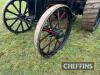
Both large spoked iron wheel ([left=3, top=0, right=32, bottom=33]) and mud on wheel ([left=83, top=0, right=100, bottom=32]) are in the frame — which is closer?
mud on wheel ([left=83, top=0, right=100, bottom=32])

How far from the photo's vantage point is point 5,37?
446 centimetres

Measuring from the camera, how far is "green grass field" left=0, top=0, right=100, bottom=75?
10.6 feet

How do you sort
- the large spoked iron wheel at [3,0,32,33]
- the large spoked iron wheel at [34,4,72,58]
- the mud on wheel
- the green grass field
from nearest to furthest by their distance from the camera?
the large spoked iron wheel at [34,4,72,58]
the green grass field
the mud on wheel
the large spoked iron wheel at [3,0,32,33]

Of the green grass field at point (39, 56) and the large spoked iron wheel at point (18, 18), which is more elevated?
the large spoked iron wheel at point (18, 18)

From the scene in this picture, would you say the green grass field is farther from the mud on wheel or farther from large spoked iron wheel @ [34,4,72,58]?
the mud on wheel

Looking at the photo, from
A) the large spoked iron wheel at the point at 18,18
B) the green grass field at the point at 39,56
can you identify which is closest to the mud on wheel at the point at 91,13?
the green grass field at the point at 39,56

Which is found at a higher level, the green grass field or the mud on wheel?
the mud on wheel

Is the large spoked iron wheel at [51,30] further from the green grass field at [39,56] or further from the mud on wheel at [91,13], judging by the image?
the mud on wheel at [91,13]

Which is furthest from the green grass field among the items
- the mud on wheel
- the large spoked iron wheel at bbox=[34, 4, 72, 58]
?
the mud on wheel

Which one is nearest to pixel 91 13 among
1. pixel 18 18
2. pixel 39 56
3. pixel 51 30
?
pixel 51 30

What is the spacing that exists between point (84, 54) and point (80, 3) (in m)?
1.44

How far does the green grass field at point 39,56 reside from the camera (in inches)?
128

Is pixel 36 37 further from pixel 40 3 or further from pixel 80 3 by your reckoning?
pixel 80 3

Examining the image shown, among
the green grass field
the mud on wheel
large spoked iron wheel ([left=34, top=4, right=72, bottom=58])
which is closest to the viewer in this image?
large spoked iron wheel ([left=34, top=4, right=72, bottom=58])
